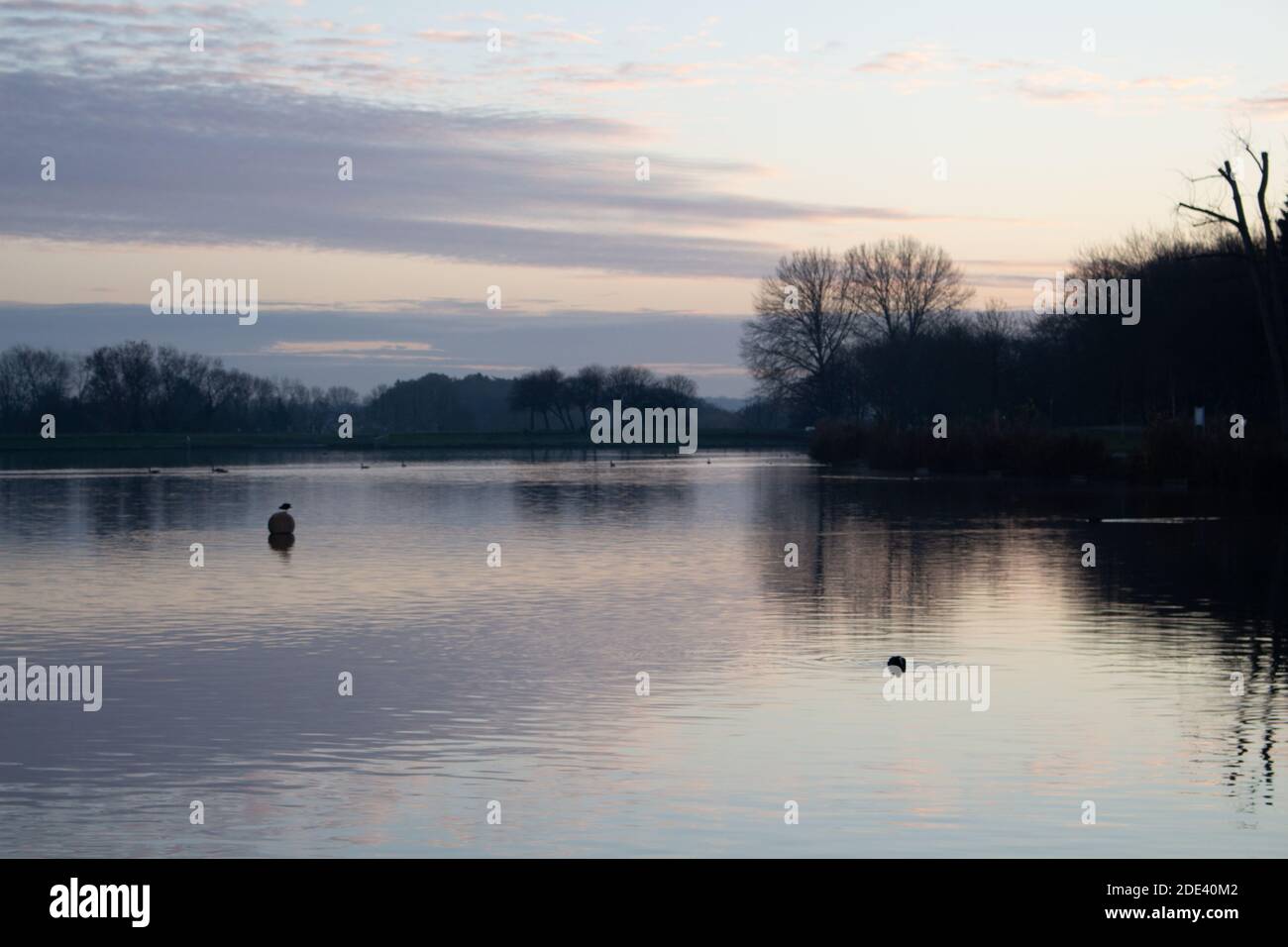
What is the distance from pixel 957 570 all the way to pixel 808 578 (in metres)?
2.84

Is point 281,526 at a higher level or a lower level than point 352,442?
lower

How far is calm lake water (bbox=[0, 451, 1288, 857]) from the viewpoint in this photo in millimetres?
10836

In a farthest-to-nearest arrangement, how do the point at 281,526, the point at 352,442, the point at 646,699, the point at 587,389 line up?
the point at 587,389 → the point at 352,442 → the point at 281,526 → the point at 646,699

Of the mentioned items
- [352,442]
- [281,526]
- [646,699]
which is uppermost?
[352,442]

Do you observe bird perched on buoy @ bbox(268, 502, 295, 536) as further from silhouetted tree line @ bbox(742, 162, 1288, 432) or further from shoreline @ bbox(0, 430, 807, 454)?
shoreline @ bbox(0, 430, 807, 454)

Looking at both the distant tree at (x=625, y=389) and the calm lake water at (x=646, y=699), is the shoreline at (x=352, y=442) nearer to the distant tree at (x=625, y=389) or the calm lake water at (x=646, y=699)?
the distant tree at (x=625, y=389)

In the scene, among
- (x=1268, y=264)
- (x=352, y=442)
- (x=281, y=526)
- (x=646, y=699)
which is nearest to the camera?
(x=646, y=699)

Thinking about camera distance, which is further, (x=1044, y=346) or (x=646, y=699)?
(x=1044, y=346)

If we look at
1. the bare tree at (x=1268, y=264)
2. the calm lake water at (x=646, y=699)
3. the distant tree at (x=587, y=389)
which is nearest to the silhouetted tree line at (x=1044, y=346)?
the bare tree at (x=1268, y=264)

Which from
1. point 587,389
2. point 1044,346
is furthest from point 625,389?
point 1044,346

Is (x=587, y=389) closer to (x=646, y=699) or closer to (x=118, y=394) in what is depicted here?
(x=118, y=394)

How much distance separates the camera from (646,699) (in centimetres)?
1553

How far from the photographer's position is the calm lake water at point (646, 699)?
35.6 ft
